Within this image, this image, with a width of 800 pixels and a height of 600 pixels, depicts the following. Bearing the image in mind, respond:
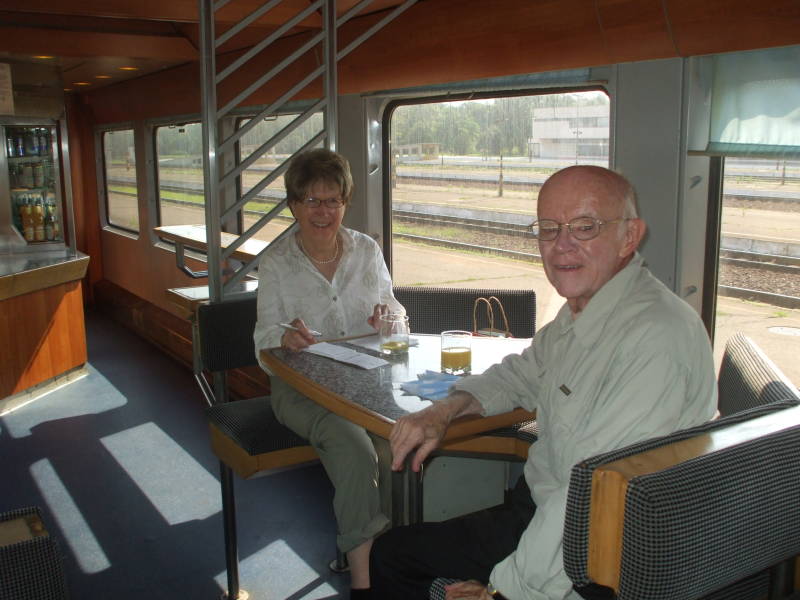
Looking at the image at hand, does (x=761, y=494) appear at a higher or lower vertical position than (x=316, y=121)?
lower

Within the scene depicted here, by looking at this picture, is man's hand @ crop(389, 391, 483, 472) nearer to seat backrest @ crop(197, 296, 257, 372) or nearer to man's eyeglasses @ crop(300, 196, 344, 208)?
man's eyeglasses @ crop(300, 196, 344, 208)

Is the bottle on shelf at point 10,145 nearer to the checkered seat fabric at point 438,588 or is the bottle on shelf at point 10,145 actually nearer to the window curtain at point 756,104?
the window curtain at point 756,104

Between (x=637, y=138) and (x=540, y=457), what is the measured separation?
55.7 inches

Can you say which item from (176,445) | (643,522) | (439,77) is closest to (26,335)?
(176,445)

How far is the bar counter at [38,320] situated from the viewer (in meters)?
5.54

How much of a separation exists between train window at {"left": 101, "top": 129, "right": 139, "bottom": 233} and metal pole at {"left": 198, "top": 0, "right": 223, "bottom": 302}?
514 cm

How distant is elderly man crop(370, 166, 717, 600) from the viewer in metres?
1.60

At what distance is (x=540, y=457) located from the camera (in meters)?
1.94

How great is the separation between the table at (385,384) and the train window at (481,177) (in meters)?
0.87

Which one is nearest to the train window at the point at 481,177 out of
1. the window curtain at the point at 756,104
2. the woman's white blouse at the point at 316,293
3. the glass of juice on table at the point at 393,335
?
the window curtain at the point at 756,104

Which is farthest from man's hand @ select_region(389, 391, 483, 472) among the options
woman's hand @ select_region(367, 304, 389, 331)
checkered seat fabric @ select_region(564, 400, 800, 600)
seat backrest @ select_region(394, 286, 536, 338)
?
seat backrest @ select_region(394, 286, 536, 338)

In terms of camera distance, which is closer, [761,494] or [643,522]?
[643,522]

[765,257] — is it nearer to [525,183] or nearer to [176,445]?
[525,183]

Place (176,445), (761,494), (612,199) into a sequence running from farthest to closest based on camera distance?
(176,445) < (612,199) < (761,494)
